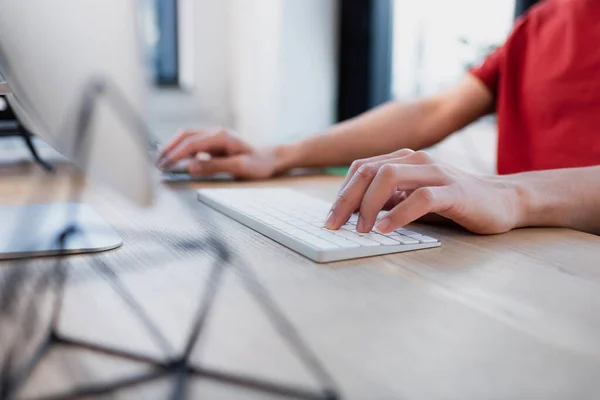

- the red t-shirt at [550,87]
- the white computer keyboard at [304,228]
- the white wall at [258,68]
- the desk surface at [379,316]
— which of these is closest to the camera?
the desk surface at [379,316]

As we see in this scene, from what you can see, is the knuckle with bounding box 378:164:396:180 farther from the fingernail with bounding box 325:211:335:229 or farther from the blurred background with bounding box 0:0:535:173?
the blurred background with bounding box 0:0:535:173

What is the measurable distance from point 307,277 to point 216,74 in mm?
1754

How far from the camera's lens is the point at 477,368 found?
0.35 metres

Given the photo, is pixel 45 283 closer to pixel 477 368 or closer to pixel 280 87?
pixel 477 368

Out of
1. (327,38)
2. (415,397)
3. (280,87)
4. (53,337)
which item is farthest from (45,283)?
(327,38)

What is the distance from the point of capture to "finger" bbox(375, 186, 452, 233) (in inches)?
23.5

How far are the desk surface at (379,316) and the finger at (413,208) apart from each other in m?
0.04

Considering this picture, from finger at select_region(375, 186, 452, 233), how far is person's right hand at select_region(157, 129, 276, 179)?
0.44m

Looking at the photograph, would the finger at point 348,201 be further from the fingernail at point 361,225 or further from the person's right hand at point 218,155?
the person's right hand at point 218,155

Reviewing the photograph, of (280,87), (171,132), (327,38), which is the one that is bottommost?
(171,132)

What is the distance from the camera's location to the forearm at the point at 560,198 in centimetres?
69

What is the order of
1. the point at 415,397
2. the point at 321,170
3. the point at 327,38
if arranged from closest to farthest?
the point at 415,397 < the point at 321,170 < the point at 327,38

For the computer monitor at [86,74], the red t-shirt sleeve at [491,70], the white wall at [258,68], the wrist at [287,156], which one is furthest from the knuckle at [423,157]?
the white wall at [258,68]

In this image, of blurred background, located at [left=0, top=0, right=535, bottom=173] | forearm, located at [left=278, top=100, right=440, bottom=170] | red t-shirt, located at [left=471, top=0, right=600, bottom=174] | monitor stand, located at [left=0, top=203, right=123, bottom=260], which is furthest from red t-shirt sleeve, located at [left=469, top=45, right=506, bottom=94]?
monitor stand, located at [left=0, top=203, right=123, bottom=260]
